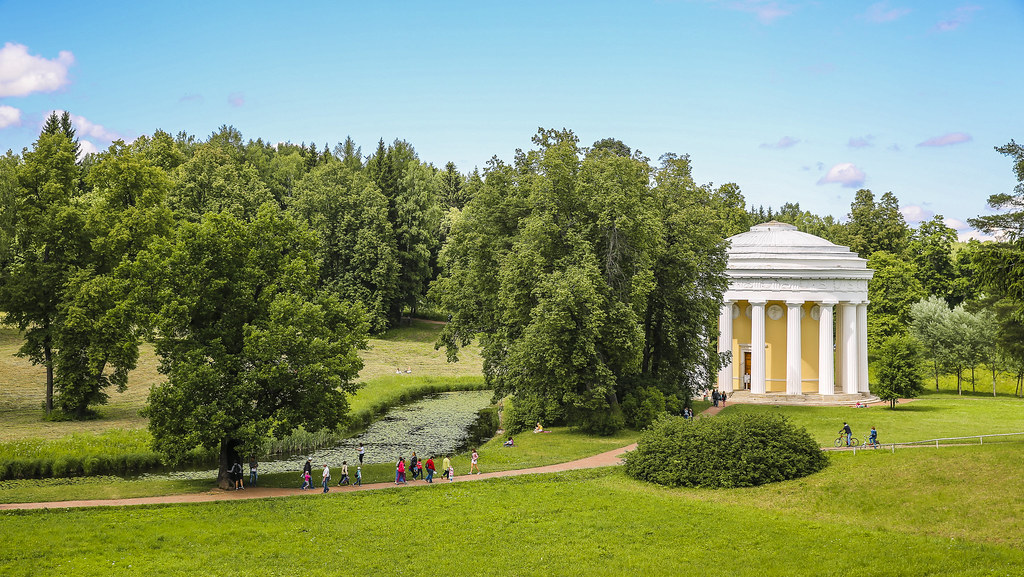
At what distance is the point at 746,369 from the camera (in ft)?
183

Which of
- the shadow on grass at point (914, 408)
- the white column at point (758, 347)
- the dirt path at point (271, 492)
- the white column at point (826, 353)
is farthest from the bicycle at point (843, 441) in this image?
the white column at point (826, 353)

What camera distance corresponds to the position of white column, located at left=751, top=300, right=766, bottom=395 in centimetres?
5228

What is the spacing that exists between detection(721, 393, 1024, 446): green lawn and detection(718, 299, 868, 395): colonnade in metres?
3.39

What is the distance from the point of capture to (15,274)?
43281 mm

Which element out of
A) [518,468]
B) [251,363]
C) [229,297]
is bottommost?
[518,468]

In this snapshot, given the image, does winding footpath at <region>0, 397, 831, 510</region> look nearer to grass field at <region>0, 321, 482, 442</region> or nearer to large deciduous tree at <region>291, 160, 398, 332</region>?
grass field at <region>0, 321, 482, 442</region>

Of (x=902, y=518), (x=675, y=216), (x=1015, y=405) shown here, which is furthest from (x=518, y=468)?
(x=1015, y=405)

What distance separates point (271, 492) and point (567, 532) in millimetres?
11877

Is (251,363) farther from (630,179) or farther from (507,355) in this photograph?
(630,179)

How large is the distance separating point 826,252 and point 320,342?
36.3 metres

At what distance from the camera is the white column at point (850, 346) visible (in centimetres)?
5322

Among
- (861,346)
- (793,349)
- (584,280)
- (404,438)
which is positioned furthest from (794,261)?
(404,438)

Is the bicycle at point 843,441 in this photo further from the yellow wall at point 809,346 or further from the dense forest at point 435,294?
the yellow wall at point 809,346

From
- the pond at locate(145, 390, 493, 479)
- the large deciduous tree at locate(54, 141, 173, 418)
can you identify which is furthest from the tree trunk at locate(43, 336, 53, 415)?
the pond at locate(145, 390, 493, 479)
